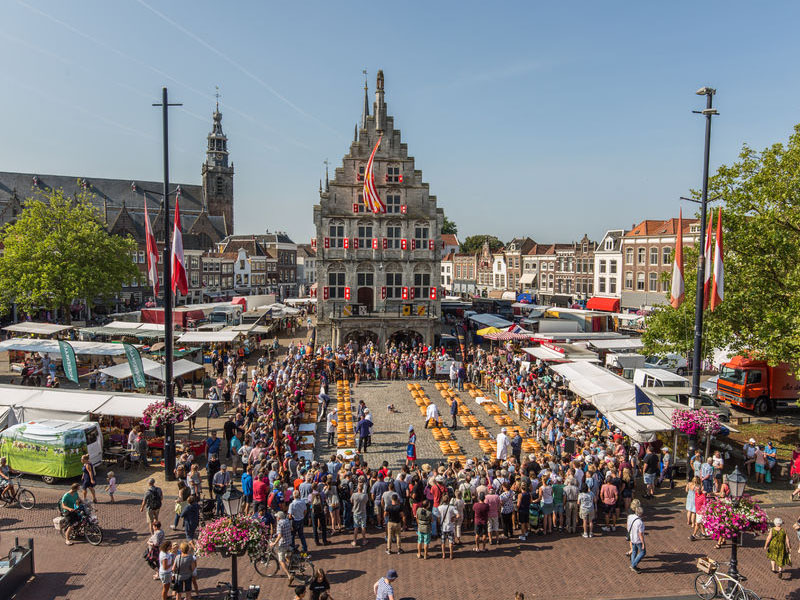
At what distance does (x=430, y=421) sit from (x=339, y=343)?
18.6m

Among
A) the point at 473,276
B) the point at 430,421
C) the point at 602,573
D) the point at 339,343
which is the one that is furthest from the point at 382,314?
the point at 473,276

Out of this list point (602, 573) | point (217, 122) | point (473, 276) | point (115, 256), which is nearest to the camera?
point (602, 573)

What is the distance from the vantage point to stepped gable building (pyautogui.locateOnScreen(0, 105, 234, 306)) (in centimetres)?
7250

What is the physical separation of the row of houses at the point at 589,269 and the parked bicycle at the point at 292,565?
133ft

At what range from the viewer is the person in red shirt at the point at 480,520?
1246 centimetres

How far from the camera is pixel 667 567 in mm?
11734

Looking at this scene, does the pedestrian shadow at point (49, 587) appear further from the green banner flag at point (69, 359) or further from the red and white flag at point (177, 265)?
the green banner flag at point (69, 359)

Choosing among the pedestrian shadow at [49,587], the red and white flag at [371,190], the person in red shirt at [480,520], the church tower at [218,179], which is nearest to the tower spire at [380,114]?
the red and white flag at [371,190]

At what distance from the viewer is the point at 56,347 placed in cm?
3069

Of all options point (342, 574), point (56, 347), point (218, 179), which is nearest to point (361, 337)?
point (56, 347)

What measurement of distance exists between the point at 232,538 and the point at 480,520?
5.80 m

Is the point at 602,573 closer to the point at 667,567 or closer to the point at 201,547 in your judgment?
the point at 667,567

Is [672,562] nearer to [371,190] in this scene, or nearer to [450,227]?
[371,190]

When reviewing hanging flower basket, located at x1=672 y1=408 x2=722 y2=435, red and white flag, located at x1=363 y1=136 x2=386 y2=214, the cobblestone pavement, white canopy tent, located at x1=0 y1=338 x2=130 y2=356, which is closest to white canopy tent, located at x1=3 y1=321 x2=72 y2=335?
white canopy tent, located at x1=0 y1=338 x2=130 y2=356
